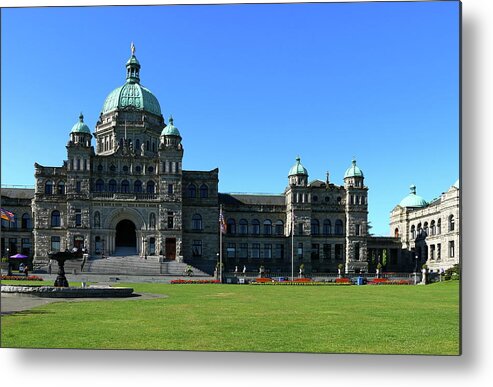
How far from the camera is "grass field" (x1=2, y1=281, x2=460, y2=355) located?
62.9ft

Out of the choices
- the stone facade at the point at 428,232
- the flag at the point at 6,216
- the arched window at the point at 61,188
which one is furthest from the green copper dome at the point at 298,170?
the flag at the point at 6,216

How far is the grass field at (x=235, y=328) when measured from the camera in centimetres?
1917

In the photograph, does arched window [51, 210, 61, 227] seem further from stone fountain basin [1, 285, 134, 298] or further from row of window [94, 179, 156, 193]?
stone fountain basin [1, 285, 134, 298]

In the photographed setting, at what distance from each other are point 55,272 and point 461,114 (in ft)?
179

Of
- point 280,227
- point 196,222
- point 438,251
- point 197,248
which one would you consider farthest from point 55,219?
point 438,251

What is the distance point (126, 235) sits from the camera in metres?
80.8

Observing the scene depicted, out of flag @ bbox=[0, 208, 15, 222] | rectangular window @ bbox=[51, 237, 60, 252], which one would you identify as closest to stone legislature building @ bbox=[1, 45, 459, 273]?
rectangular window @ bbox=[51, 237, 60, 252]

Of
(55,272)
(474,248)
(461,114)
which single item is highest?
(461,114)

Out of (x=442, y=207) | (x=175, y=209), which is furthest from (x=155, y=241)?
(x=442, y=207)

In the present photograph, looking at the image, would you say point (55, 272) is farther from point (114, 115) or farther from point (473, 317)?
point (473, 317)

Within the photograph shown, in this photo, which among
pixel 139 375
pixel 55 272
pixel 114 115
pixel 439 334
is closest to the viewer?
pixel 139 375

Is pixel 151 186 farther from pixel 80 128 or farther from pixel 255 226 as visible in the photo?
pixel 255 226

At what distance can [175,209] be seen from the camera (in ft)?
256

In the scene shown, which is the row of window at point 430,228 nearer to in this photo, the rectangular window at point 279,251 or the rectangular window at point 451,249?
the rectangular window at point 451,249
